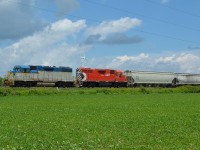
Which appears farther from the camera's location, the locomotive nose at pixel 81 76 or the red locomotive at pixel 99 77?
the red locomotive at pixel 99 77

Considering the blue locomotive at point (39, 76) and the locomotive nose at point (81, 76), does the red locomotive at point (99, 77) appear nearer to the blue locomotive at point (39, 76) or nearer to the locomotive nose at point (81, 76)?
the locomotive nose at point (81, 76)

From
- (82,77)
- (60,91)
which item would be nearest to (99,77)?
(82,77)

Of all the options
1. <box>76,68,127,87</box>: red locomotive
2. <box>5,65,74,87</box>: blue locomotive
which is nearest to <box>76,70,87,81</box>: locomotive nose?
<box>76,68,127,87</box>: red locomotive

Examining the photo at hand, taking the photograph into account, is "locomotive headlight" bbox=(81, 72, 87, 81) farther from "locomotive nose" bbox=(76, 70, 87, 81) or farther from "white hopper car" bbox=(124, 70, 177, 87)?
"white hopper car" bbox=(124, 70, 177, 87)

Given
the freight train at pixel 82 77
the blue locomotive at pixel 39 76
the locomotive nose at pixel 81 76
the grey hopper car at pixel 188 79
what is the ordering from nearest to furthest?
1. the blue locomotive at pixel 39 76
2. the freight train at pixel 82 77
3. the locomotive nose at pixel 81 76
4. the grey hopper car at pixel 188 79

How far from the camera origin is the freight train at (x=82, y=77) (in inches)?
2628

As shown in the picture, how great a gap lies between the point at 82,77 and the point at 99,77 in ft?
11.3

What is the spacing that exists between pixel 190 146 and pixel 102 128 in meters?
5.58

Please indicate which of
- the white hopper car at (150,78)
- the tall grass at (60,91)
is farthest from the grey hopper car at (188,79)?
the tall grass at (60,91)

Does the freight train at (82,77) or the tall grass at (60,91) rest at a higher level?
the freight train at (82,77)

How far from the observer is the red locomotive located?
237 feet

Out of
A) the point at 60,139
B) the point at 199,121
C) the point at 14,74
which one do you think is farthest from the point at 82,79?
the point at 60,139

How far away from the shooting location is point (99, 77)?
241ft

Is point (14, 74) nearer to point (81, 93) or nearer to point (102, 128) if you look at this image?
point (81, 93)
